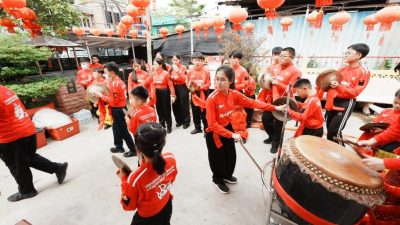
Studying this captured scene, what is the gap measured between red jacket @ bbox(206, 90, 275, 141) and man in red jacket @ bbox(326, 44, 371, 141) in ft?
4.36

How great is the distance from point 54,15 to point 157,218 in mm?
7901

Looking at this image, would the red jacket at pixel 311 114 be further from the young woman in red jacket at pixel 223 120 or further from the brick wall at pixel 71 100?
the brick wall at pixel 71 100

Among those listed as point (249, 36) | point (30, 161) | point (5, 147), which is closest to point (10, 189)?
point (30, 161)

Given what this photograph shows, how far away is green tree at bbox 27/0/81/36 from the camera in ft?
21.3

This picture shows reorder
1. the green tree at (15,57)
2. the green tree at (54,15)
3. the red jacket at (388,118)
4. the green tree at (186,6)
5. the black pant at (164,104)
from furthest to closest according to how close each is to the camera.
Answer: the green tree at (186,6) < the green tree at (54,15) < the black pant at (164,104) < the green tree at (15,57) < the red jacket at (388,118)

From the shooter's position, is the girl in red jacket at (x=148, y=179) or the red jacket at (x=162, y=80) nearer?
the girl in red jacket at (x=148, y=179)

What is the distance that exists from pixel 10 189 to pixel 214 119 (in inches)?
126

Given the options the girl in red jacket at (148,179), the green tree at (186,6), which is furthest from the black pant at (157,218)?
the green tree at (186,6)

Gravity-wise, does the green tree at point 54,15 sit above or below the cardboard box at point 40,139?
above

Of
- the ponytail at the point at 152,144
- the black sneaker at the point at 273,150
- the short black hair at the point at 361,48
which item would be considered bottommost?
the black sneaker at the point at 273,150

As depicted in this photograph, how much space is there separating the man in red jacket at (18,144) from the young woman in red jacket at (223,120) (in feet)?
7.53

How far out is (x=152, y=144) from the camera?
1.44 meters

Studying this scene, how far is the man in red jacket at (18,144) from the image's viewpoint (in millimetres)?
2352

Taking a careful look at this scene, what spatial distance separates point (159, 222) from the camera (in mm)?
1708
